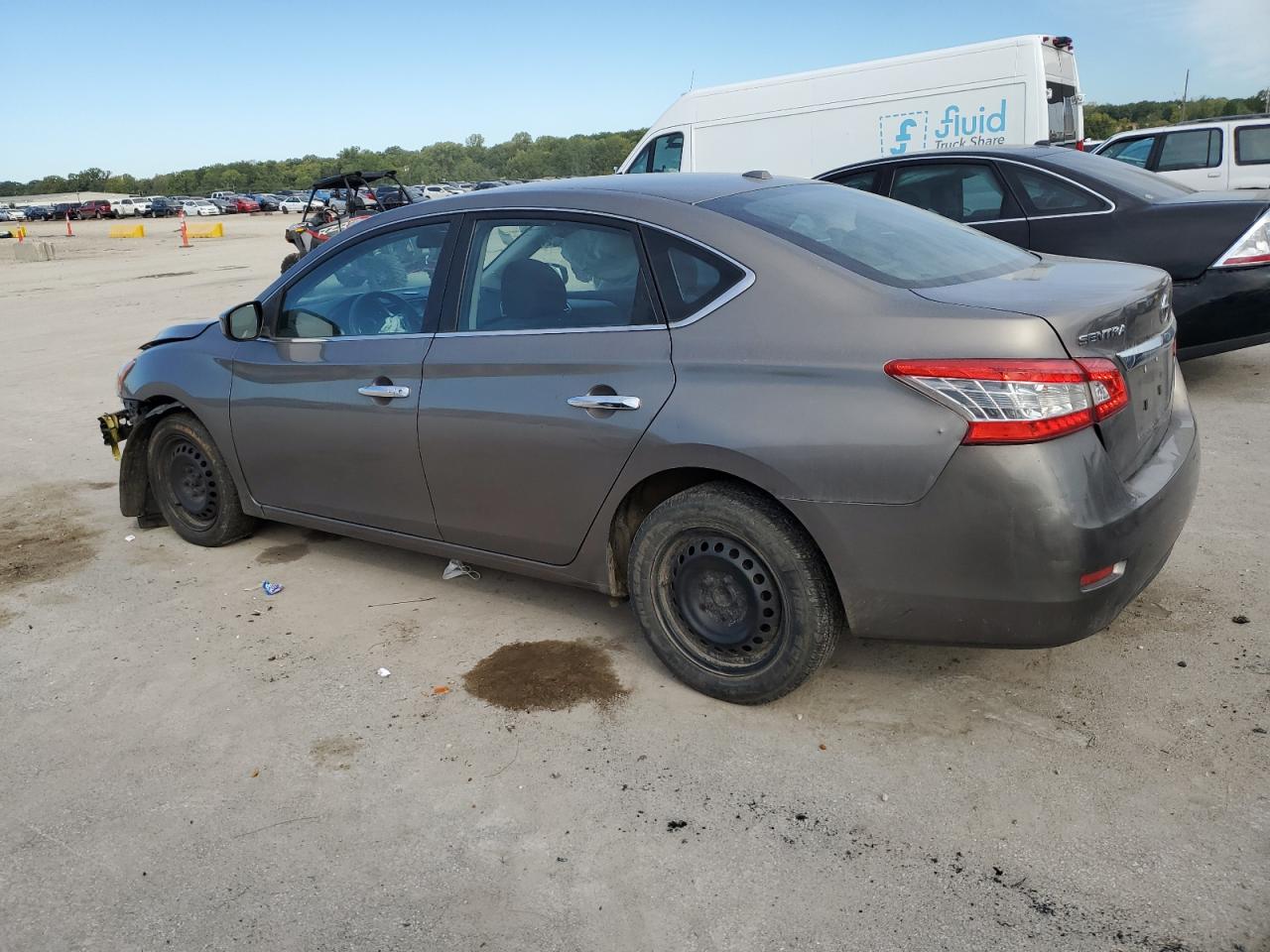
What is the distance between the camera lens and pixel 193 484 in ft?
17.6

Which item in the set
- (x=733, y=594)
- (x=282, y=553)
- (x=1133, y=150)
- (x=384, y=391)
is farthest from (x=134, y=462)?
(x=1133, y=150)

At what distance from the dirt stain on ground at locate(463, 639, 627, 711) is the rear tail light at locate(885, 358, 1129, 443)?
1.56m

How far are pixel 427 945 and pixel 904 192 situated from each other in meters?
7.07

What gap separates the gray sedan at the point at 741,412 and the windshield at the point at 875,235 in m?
0.02

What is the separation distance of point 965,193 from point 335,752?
6264 millimetres

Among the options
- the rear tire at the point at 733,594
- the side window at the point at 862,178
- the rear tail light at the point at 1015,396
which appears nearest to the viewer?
the rear tail light at the point at 1015,396

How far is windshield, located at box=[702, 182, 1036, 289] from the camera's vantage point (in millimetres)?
3385

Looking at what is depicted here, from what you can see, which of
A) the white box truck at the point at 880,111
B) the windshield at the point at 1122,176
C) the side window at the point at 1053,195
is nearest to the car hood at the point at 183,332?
the side window at the point at 1053,195

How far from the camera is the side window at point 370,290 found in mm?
4238

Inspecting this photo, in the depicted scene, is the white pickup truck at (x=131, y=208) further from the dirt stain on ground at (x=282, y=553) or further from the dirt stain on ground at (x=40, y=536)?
the dirt stain on ground at (x=282, y=553)

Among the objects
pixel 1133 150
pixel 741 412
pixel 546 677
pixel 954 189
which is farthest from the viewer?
pixel 1133 150

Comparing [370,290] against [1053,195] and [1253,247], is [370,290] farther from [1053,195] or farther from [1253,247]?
[1253,247]

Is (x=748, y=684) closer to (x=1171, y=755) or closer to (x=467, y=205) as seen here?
(x=1171, y=755)

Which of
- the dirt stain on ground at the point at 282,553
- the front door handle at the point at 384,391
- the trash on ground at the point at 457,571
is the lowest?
the dirt stain on ground at the point at 282,553
